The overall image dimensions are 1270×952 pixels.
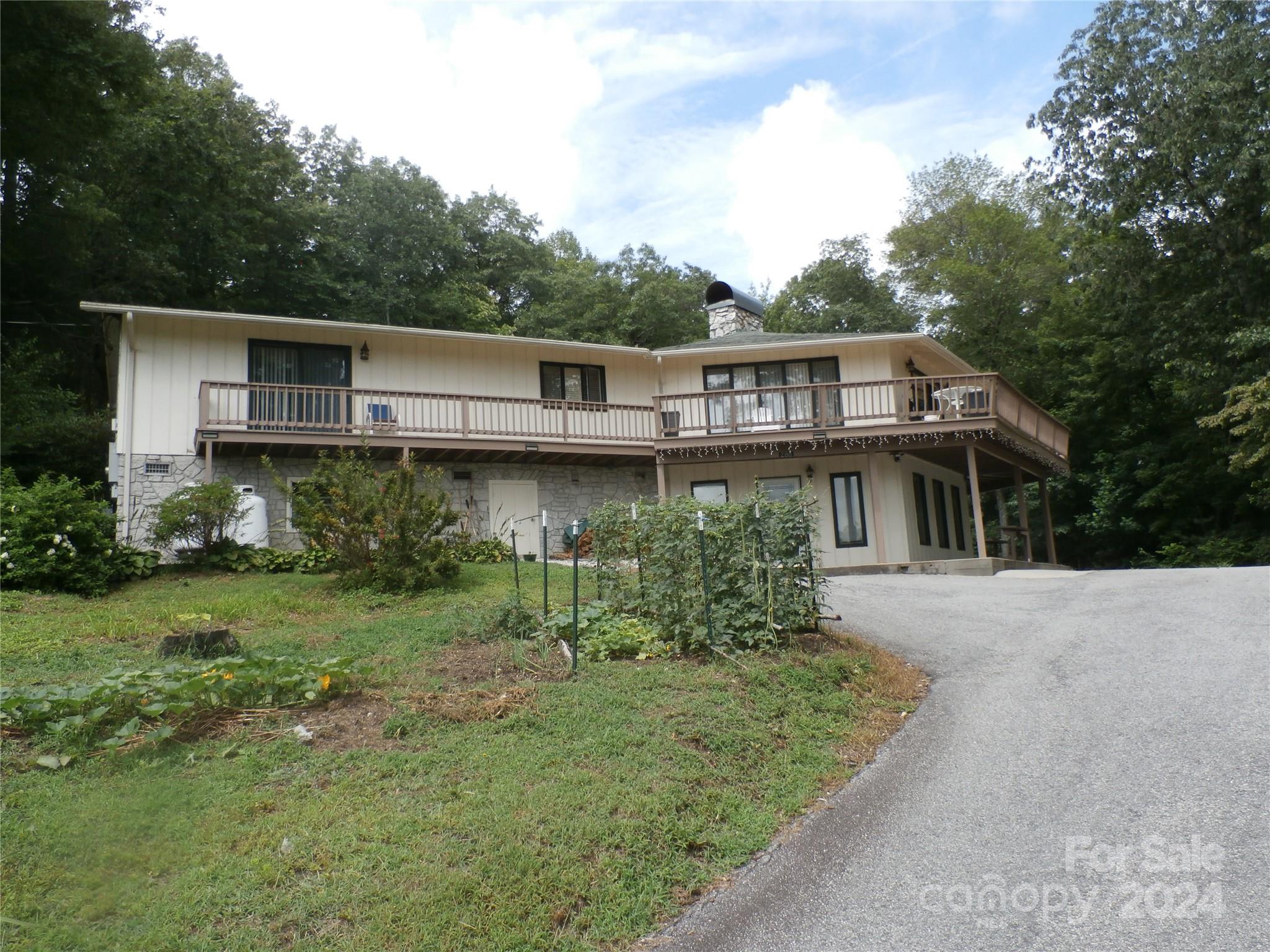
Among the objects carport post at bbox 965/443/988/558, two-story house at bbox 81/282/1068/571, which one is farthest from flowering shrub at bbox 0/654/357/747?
carport post at bbox 965/443/988/558

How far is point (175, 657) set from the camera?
7352 millimetres

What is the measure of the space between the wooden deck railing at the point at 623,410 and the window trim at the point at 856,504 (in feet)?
4.60

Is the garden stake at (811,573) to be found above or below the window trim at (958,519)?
below

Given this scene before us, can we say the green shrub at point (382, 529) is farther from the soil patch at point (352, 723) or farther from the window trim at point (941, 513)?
the window trim at point (941, 513)

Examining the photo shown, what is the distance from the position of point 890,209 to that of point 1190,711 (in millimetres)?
35199

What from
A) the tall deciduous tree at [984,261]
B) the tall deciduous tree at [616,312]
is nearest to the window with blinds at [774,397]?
the tall deciduous tree at [616,312]

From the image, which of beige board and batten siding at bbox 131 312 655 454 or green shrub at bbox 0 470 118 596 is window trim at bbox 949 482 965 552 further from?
green shrub at bbox 0 470 118 596

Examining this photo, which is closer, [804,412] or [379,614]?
[379,614]

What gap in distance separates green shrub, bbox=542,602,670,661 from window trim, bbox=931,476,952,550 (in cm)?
1415

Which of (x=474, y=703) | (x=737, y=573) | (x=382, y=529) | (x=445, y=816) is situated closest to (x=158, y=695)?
Answer: (x=474, y=703)

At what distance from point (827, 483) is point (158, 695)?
15073 mm

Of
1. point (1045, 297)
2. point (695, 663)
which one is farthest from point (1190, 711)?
point (1045, 297)

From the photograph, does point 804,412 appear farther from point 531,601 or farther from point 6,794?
point 6,794

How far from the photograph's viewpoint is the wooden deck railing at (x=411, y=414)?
631 inches
